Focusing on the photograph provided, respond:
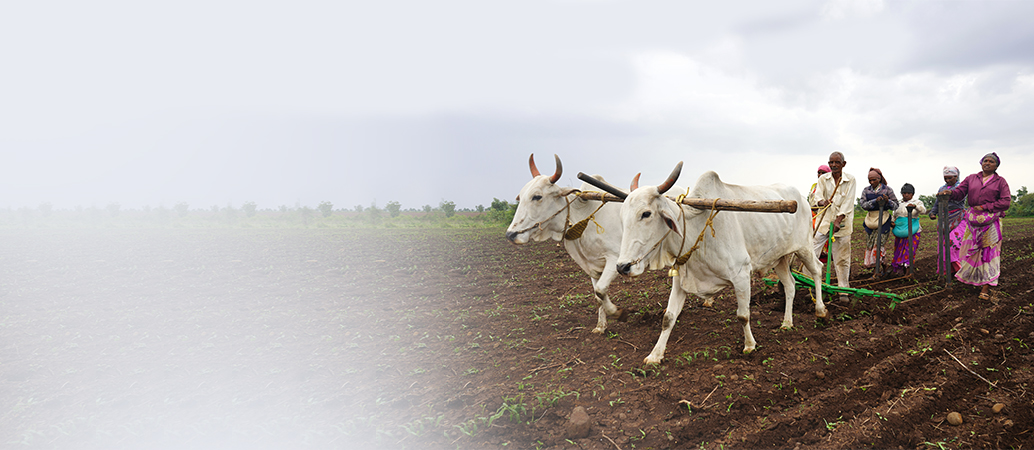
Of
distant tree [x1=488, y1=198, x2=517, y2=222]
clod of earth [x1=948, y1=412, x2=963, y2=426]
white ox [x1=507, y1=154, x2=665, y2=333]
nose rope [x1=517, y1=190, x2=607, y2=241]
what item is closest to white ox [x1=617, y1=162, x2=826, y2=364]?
white ox [x1=507, y1=154, x2=665, y2=333]

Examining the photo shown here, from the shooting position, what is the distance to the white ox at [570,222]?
5602 mm

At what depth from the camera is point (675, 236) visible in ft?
14.6

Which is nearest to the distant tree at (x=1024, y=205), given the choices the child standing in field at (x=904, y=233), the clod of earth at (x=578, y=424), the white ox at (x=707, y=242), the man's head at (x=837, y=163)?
the child standing in field at (x=904, y=233)

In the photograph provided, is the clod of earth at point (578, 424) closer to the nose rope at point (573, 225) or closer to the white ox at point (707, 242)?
the white ox at point (707, 242)

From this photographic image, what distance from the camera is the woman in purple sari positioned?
662 cm

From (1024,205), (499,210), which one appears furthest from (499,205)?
(1024,205)

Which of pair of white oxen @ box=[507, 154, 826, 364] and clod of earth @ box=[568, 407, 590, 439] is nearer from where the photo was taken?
clod of earth @ box=[568, 407, 590, 439]

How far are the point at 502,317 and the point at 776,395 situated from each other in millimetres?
3696

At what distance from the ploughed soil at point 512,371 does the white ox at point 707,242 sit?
0.58 meters

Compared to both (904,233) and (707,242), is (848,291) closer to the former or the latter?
(707,242)

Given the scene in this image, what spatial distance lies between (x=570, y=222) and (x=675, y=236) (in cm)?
156

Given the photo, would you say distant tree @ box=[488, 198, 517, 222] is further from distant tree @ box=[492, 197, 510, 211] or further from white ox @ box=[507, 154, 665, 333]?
white ox @ box=[507, 154, 665, 333]

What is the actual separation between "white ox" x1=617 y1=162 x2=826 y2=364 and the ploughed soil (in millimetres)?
581

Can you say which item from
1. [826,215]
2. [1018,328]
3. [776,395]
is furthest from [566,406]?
[826,215]
